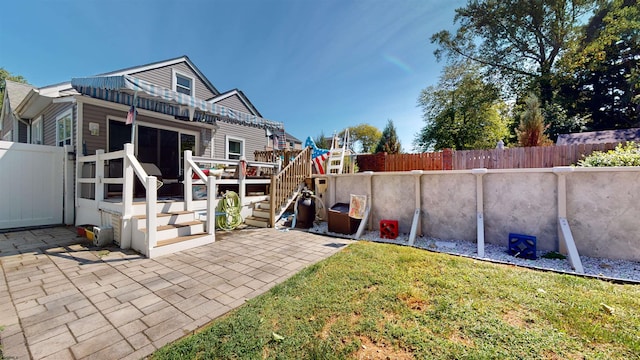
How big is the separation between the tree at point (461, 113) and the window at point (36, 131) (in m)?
21.6

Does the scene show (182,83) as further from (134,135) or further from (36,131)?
(36,131)

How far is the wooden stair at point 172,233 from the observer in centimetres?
399

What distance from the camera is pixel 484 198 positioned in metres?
4.65

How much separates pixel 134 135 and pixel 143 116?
2.08ft

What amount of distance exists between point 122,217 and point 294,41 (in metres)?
9.64

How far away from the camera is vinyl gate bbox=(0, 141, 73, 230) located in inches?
225

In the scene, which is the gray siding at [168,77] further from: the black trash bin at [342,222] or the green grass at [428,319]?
the green grass at [428,319]

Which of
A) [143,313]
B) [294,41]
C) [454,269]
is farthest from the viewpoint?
[294,41]

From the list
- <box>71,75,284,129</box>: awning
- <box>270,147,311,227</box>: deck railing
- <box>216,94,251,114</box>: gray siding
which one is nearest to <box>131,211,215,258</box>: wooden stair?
<box>270,147,311,227</box>: deck railing

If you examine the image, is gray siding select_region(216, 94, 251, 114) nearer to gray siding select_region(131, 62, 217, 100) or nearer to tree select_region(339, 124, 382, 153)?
gray siding select_region(131, 62, 217, 100)

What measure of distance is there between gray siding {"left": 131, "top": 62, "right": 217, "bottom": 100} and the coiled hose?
6.64m

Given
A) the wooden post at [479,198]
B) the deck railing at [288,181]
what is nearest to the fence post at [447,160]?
the wooden post at [479,198]

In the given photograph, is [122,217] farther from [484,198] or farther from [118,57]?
[118,57]

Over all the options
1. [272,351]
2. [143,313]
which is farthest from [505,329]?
[143,313]
